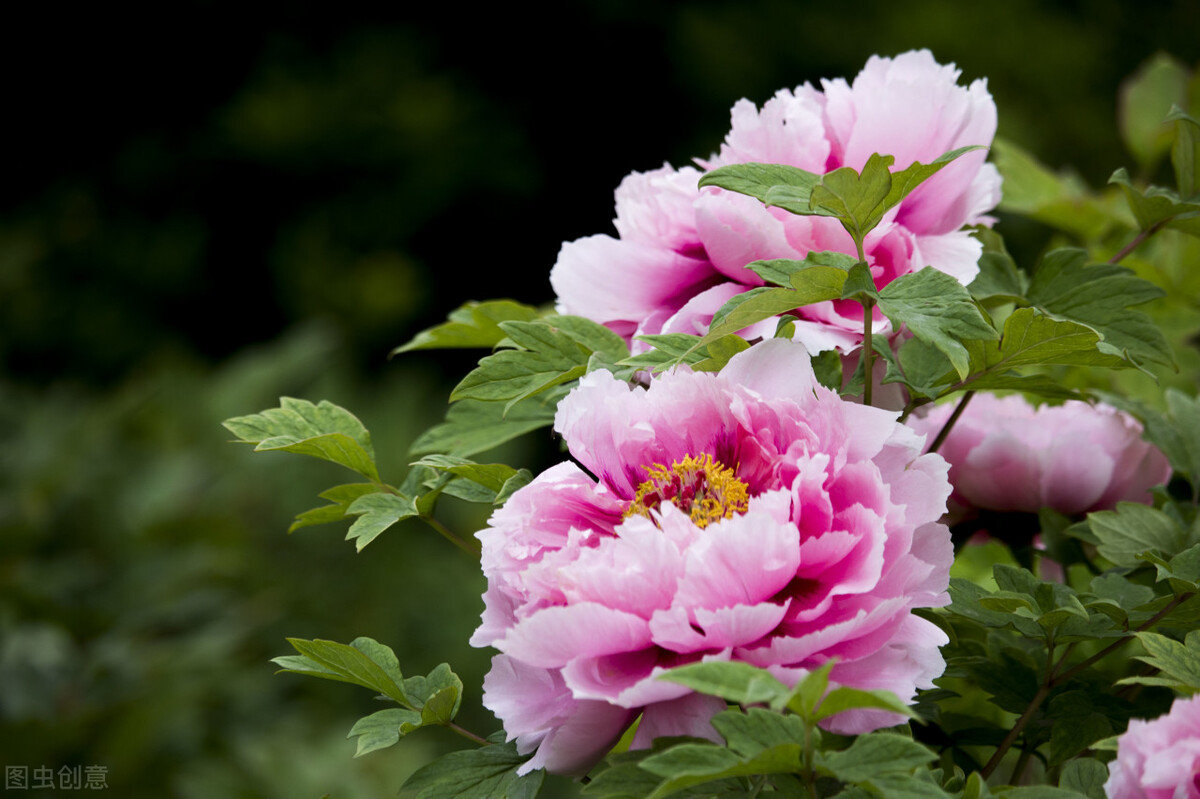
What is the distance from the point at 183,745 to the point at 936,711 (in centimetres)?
151

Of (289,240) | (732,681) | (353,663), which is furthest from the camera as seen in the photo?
(289,240)

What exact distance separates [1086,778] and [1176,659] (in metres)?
0.05

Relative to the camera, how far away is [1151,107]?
0.85 metres

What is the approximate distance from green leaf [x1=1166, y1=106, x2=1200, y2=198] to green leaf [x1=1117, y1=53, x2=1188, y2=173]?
1.21ft

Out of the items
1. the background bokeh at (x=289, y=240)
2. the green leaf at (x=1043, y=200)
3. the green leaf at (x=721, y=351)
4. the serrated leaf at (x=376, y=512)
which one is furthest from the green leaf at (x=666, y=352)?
the background bokeh at (x=289, y=240)

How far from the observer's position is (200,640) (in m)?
1.79

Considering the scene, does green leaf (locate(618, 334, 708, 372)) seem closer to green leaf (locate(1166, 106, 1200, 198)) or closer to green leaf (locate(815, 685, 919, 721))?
green leaf (locate(815, 685, 919, 721))

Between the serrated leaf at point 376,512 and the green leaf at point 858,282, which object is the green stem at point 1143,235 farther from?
the serrated leaf at point 376,512

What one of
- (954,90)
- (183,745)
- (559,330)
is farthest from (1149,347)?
(183,745)

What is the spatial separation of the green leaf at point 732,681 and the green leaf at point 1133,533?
0.20 m

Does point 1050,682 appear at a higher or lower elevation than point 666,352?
lower

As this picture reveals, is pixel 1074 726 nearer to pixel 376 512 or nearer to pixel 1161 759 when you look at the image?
pixel 1161 759

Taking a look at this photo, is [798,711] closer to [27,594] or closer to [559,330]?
[559,330]

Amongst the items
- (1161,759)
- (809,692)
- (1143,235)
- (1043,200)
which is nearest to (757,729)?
(809,692)
